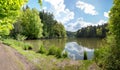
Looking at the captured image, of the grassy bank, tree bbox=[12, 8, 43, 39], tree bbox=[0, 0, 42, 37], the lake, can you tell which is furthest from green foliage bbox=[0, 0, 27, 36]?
tree bbox=[12, 8, 43, 39]

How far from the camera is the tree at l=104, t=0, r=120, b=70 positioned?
16609 millimetres

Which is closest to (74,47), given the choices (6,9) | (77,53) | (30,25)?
(77,53)

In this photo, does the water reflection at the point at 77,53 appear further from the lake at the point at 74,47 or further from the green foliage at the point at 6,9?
the green foliage at the point at 6,9

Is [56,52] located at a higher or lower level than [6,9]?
lower

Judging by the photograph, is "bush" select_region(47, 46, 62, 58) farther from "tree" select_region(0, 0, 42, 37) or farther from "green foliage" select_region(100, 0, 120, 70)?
"tree" select_region(0, 0, 42, 37)

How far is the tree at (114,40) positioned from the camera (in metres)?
16.6

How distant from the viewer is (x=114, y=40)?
1805cm

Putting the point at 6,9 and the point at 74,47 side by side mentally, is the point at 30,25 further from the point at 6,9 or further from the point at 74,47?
the point at 6,9

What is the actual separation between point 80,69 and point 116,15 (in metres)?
5.03

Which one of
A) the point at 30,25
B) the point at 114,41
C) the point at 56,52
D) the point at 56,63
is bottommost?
the point at 56,63

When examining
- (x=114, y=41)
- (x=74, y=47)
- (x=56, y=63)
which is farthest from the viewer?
(x=74, y=47)

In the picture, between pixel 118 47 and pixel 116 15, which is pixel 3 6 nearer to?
pixel 118 47

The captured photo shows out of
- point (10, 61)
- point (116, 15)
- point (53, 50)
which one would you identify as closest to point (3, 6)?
point (10, 61)

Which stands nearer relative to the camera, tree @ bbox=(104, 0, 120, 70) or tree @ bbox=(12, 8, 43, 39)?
tree @ bbox=(104, 0, 120, 70)
